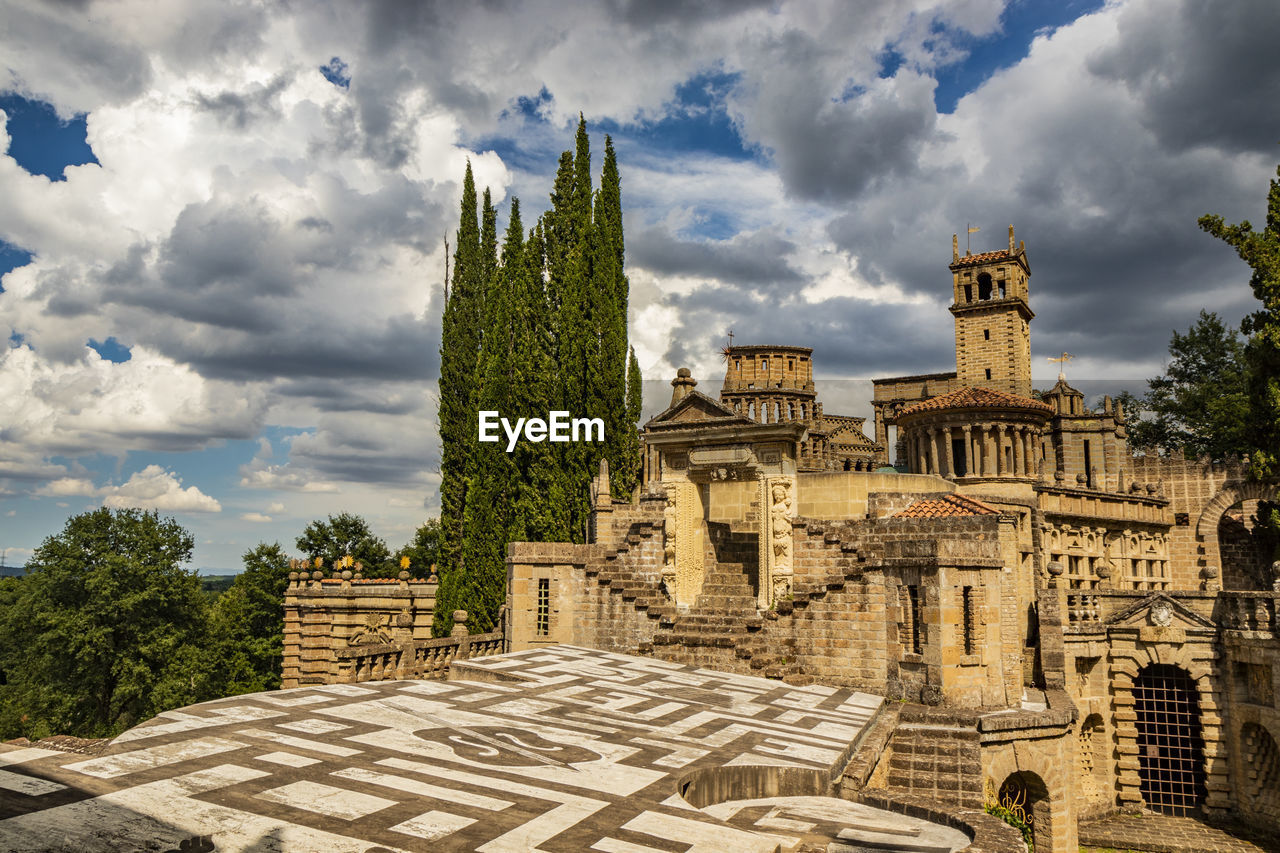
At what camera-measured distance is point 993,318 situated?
46969 mm

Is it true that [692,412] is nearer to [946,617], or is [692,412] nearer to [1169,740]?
[946,617]

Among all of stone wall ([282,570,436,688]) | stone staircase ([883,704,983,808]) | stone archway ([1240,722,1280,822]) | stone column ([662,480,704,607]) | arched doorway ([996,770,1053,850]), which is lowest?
stone archway ([1240,722,1280,822])

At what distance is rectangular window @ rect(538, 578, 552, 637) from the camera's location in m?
21.9

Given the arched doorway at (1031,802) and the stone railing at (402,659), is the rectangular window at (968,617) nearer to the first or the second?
the arched doorway at (1031,802)

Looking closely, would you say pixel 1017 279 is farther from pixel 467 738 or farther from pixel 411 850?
pixel 411 850

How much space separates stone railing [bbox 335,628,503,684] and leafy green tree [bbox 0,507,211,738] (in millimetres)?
21225

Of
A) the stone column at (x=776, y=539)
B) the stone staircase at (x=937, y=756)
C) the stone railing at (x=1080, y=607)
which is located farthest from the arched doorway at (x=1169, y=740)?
the stone column at (x=776, y=539)

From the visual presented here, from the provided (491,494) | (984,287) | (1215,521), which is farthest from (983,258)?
(491,494)

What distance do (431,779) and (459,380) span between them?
23.5 meters

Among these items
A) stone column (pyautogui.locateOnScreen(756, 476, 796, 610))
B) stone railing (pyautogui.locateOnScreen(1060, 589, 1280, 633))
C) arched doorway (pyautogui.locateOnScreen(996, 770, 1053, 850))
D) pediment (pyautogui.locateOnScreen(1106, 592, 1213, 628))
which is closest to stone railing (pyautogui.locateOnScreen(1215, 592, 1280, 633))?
stone railing (pyautogui.locateOnScreen(1060, 589, 1280, 633))

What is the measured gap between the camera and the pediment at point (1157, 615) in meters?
24.6

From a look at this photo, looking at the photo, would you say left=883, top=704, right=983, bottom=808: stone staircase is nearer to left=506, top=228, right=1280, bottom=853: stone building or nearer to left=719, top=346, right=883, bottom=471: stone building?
left=506, top=228, right=1280, bottom=853: stone building

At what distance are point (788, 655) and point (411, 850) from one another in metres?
13.6

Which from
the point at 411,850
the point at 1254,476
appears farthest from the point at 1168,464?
the point at 411,850
